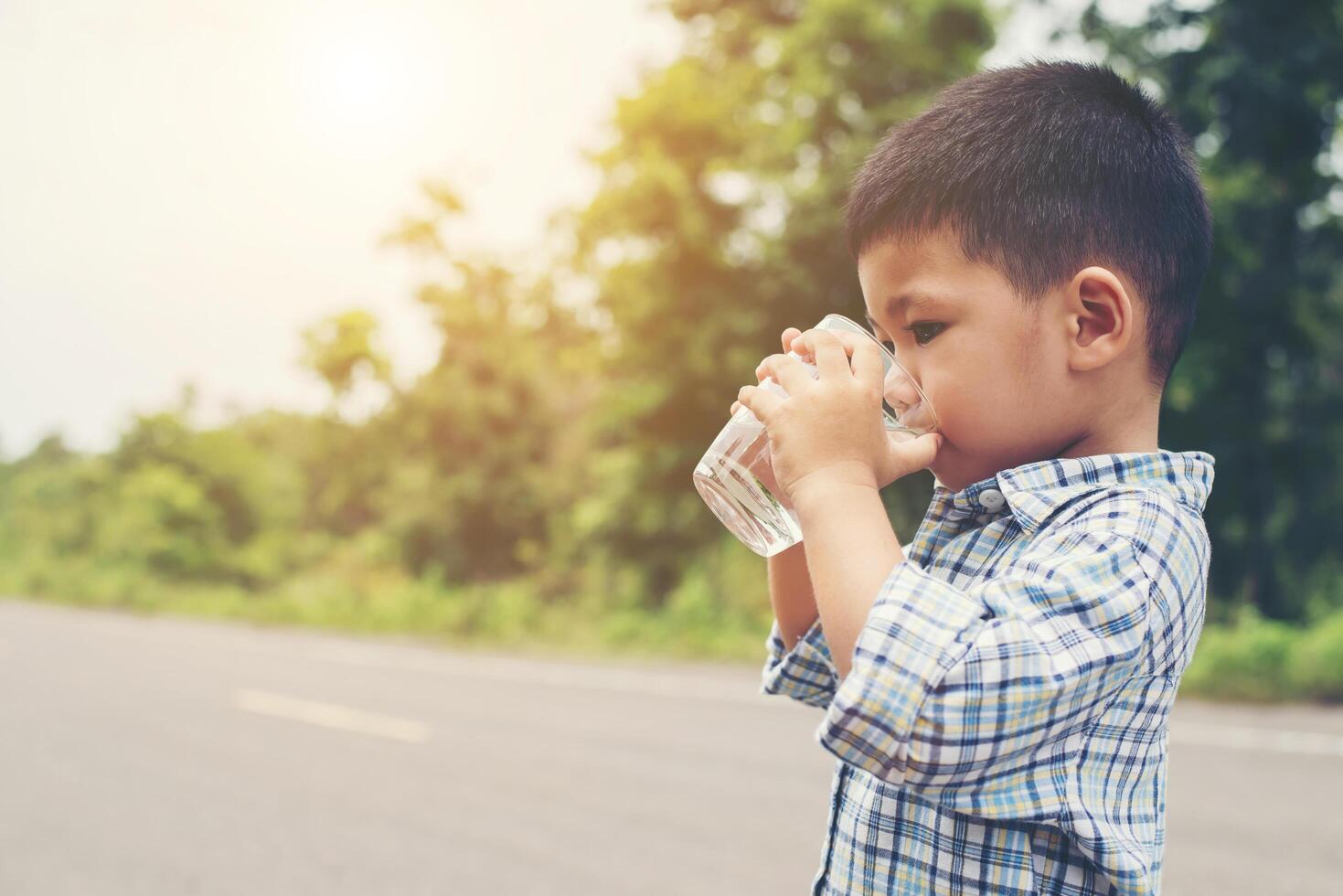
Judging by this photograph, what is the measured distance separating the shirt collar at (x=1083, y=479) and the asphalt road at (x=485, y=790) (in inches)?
141

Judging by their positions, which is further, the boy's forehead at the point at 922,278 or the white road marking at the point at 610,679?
the white road marking at the point at 610,679

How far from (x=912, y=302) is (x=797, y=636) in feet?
A: 1.49

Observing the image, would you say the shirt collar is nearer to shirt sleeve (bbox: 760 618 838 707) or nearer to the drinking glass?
the drinking glass

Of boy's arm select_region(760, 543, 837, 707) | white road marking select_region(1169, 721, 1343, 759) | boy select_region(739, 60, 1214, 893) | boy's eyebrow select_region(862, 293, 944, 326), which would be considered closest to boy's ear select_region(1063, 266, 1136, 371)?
boy select_region(739, 60, 1214, 893)

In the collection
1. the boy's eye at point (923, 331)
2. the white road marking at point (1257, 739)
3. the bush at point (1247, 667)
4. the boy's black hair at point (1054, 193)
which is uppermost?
the boy's black hair at point (1054, 193)

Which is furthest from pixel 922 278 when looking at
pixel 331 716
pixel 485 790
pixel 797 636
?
pixel 331 716

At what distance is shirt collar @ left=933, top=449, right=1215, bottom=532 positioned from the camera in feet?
3.15

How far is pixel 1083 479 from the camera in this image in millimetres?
971

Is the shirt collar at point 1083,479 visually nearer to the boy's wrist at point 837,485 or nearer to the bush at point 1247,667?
the boy's wrist at point 837,485

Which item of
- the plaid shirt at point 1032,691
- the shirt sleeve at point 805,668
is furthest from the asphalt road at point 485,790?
the plaid shirt at point 1032,691

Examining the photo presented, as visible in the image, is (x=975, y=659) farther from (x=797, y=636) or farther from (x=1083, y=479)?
(x=797, y=636)

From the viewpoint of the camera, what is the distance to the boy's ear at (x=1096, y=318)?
924 millimetres

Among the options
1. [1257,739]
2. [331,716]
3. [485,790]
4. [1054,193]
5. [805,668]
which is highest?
[1054,193]

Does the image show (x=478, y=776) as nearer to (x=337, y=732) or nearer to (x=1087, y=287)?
(x=337, y=732)
